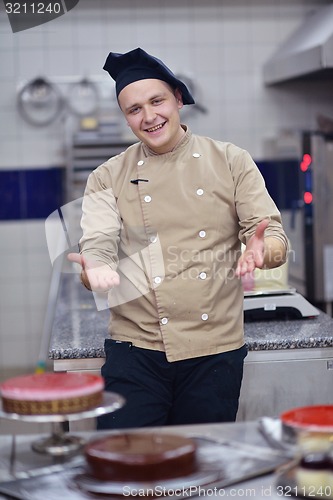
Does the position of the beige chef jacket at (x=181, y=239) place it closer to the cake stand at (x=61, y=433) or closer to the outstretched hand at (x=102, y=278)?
the outstretched hand at (x=102, y=278)

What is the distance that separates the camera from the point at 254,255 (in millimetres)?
1752

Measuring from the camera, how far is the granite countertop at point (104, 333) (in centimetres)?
240

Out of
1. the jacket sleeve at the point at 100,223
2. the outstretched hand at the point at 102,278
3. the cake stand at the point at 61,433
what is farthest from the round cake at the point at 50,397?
the jacket sleeve at the point at 100,223

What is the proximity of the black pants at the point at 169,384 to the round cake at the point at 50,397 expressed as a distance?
68cm

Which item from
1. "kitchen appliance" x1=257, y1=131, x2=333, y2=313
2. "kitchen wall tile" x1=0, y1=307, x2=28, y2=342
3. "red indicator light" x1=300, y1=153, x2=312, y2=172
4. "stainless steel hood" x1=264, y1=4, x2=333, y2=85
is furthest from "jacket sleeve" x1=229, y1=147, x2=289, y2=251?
"kitchen wall tile" x1=0, y1=307, x2=28, y2=342

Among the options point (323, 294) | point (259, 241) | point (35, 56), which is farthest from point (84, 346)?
point (35, 56)

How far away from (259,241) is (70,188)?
140 inches

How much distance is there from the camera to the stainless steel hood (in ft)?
14.3

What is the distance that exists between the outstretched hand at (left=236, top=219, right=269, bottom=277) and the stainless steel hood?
9.09ft

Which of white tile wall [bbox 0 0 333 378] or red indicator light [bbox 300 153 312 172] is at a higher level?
white tile wall [bbox 0 0 333 378]

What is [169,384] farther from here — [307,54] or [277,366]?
[307,54]

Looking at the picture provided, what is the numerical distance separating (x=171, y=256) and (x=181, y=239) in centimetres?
5

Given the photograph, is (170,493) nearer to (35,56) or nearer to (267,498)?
(267,498)

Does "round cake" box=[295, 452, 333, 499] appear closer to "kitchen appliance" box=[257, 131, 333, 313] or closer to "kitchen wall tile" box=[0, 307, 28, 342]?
"kitchen appliance" box=[257, 131, 333, 313]
